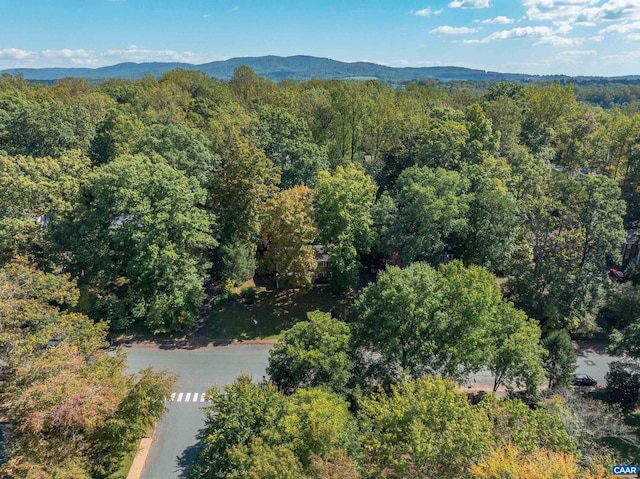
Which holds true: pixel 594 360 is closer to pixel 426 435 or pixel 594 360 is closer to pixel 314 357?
pixel 426 435

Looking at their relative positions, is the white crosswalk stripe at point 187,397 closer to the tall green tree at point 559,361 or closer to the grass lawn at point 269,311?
the grass lawn at point 269,311

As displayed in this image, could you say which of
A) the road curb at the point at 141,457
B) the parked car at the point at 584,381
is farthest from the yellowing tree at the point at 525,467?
the road curb at the point at 141,457

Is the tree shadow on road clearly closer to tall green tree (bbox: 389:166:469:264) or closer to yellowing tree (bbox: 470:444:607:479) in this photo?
tall green tree (bbox: 389:166:469:264)

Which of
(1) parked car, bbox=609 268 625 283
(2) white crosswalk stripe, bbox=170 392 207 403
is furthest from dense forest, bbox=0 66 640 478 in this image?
(2) white crosswalk stripe, bbox=170 392 207 403

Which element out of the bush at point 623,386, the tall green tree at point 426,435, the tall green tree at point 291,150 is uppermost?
the tall green tree at point 291,150

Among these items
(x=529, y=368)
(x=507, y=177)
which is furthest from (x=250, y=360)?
(x=507, y=177)

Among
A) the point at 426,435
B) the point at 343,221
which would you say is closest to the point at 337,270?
the point at 343,221

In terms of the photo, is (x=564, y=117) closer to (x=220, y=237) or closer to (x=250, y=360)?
(x=220, y=237)
